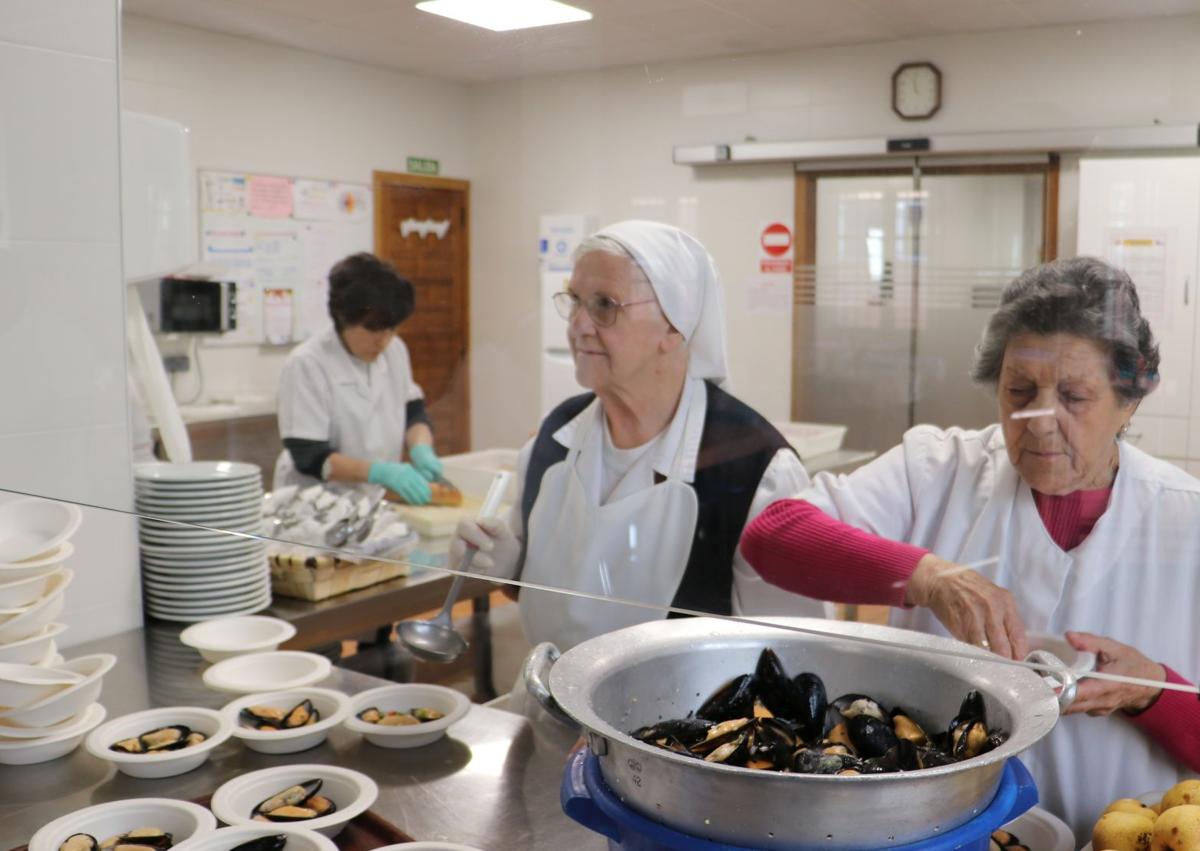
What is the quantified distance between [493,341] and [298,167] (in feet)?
0.92

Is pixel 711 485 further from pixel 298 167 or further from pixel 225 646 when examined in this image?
pixel 225 646

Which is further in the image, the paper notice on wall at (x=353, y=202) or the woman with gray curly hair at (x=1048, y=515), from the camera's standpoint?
the paper notice on wall at (x=353, y=202)

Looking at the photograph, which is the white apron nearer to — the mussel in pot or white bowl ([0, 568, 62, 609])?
the mussel in pot

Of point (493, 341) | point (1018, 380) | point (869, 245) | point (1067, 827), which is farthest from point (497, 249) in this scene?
point (1067, 827)

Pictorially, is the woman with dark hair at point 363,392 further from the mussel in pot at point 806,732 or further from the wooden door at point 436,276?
the mussel in pot at point 806,732

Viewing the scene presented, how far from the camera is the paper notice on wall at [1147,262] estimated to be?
762 millimetres

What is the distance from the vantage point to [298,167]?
1.19 metres

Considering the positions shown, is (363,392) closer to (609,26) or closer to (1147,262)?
(609,26)

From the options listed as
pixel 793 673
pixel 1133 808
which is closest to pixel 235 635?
pixel 793 673

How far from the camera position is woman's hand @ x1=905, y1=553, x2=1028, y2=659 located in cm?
89

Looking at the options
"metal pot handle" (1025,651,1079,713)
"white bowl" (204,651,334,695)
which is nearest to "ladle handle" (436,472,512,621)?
"white bowl" (204,651,334,695)

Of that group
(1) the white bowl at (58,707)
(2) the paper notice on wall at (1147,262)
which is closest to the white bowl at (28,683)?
(1) the white bowl at (58,707)

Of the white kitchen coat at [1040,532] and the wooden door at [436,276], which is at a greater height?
the wooden door at [436,276]

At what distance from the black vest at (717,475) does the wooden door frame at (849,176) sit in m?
0.06
